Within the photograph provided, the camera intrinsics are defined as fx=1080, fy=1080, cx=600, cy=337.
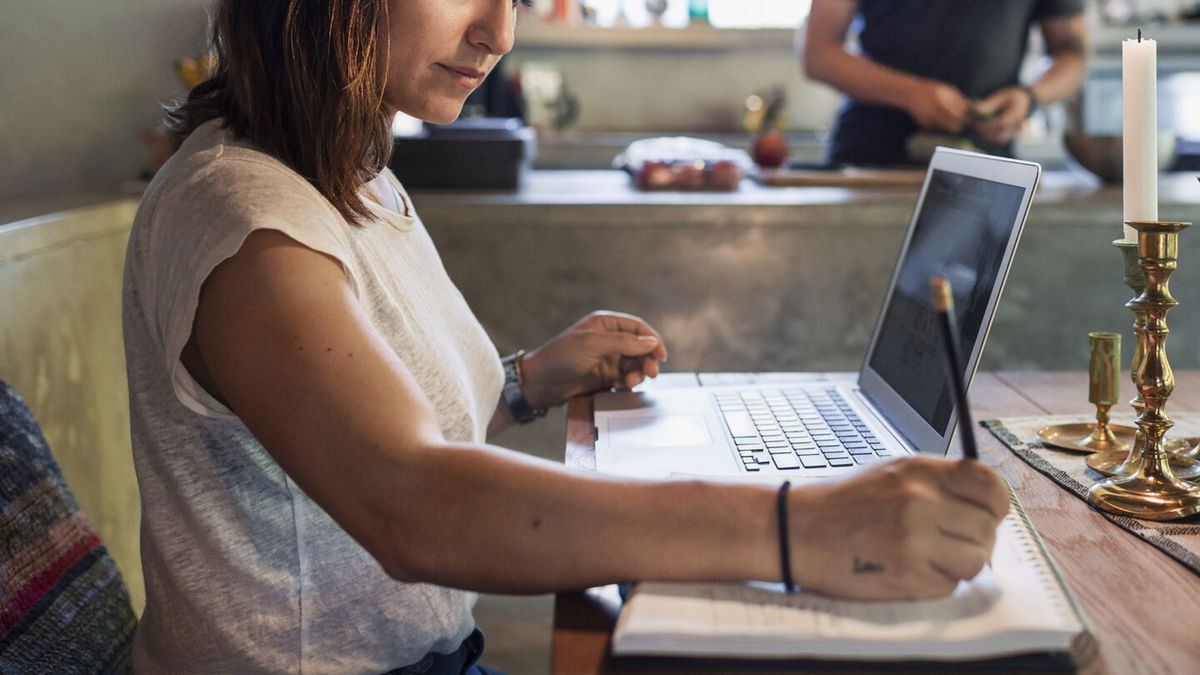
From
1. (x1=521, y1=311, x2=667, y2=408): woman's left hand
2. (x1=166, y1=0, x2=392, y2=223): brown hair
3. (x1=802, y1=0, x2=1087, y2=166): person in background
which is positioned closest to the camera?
(x1=166, y1=0, x2=392, y2=223): brown hair

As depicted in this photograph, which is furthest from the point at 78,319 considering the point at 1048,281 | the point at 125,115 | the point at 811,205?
the point at 1048,281

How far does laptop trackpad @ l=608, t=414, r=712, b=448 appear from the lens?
1006mm

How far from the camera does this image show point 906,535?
595mm

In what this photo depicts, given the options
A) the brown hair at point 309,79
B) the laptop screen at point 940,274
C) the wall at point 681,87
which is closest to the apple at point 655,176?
the laptop screen at point 940,274

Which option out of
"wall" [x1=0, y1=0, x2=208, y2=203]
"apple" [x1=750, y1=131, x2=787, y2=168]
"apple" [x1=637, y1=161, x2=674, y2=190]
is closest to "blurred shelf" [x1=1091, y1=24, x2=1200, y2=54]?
"apple" [x1=750, y1=131, x2=787, y2=168]

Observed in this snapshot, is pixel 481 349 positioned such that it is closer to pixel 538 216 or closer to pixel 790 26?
pixel 538 216

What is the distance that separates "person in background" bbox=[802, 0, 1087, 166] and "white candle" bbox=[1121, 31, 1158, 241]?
1.58 metres

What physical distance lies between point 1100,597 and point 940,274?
399 mm

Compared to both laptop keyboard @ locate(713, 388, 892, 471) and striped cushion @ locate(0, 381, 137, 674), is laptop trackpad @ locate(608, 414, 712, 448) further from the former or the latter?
striped cushion @ locate(0, 381, 137, 674)

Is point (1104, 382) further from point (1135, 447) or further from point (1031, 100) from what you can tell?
point (1031, 100)

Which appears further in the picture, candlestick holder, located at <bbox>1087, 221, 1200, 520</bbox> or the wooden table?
candlestick holder, located at <bbox>1087, 221, 1200, 520</bbox>

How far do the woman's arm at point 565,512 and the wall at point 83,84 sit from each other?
1.45 meters

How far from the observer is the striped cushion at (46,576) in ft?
3.11

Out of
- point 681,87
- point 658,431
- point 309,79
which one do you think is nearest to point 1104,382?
point 658,431
